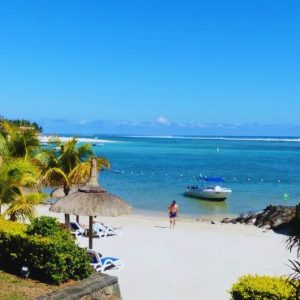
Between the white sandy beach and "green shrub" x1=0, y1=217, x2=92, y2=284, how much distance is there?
82.9 inches

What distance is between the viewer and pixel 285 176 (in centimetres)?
6103

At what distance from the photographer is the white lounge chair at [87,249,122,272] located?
44.0 ft

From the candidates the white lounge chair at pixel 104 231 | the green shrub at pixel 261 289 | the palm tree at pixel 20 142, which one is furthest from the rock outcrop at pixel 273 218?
the green shrub at pixel 261 289

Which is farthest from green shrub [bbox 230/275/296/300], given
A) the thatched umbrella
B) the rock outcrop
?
the rock outcrop

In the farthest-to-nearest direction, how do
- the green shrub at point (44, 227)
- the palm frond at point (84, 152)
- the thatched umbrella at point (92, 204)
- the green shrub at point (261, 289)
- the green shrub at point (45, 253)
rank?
the palm frond at point (84, 152)
the thatched umbrella at point (92, 204)
the green shrub at point (44, 227)
the green shrub at point (45, 253)
the green shrub at point (261, 289)

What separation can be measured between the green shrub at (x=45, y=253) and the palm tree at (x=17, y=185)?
6.82 ft

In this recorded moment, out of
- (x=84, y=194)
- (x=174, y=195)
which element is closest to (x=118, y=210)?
(x=84, y=194)

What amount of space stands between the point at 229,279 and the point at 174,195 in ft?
87.5

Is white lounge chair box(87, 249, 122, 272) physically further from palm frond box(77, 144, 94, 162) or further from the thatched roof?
palm frond box(77, 144, 94, 162)

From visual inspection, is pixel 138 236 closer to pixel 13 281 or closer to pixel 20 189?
pixel 20 189

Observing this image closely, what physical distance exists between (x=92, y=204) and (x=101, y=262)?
69.0 inches

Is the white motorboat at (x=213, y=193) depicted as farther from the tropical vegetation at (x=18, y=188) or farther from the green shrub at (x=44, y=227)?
the green shrub at (x=44, y=227)

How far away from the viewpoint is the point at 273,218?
2355cm

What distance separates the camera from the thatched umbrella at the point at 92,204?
43.7 feet
